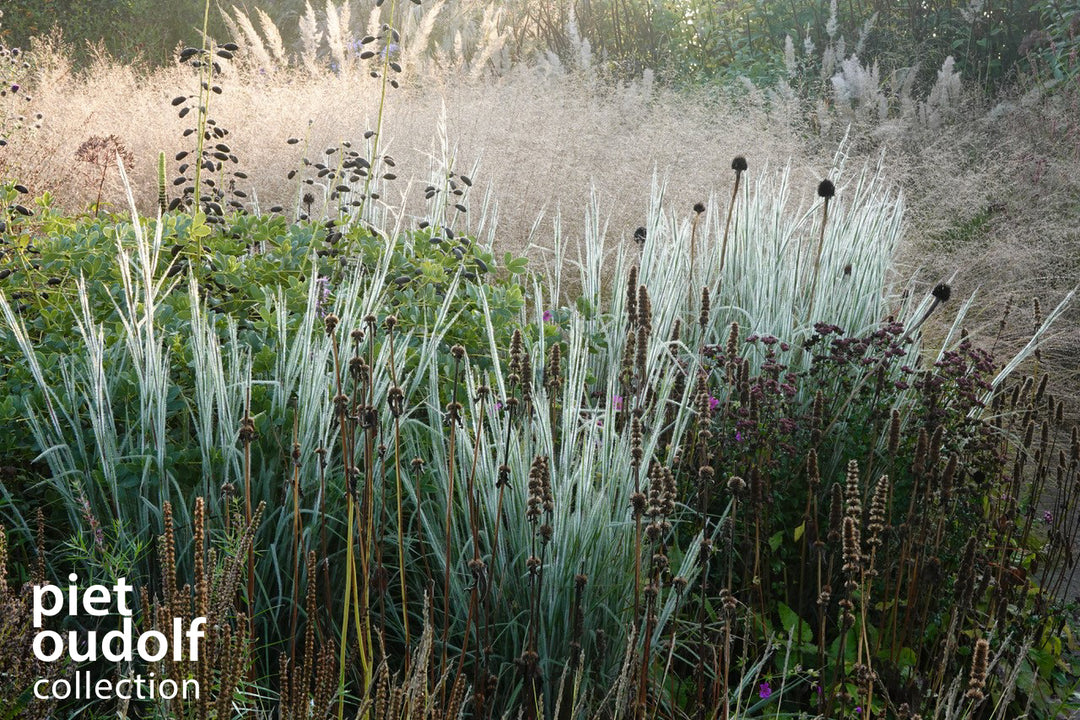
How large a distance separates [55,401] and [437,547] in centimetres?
96

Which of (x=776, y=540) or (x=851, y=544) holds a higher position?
(x=851, y=544)

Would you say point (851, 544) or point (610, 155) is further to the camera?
point (610, 155)

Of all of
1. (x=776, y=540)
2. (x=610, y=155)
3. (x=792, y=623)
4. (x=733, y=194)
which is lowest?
(x=792, y=623)

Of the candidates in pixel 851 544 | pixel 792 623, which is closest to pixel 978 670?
pixel 851 544

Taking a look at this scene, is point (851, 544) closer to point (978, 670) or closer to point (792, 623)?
point (978, 670)

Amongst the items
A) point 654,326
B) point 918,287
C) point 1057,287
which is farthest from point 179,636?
point 1057,287

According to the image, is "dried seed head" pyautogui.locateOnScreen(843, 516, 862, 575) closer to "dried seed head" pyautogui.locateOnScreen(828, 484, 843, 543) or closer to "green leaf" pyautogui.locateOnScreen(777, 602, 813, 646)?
"dried seed head" pyautogui.locateOnScreen(828, 484, 843, 543)

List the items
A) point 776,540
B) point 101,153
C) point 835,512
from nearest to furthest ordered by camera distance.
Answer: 1. point 835,512
2. point 776,540
3. point 101,153

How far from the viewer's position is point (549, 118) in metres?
6.46

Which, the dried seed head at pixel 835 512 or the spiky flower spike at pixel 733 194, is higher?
the spiky flower spike at pixel 733 194

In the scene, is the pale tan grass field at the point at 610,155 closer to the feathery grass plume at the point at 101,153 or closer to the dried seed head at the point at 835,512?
the feathery grass plume at the point at 101,153

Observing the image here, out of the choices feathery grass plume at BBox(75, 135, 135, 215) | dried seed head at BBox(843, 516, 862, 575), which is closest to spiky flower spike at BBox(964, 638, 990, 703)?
dried seed head at BBox(843, 516, 862, 575)

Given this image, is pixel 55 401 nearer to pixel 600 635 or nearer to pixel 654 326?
pixel 600 635

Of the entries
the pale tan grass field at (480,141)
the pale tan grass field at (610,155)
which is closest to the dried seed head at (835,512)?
the pale tan grass field at (610,155)
